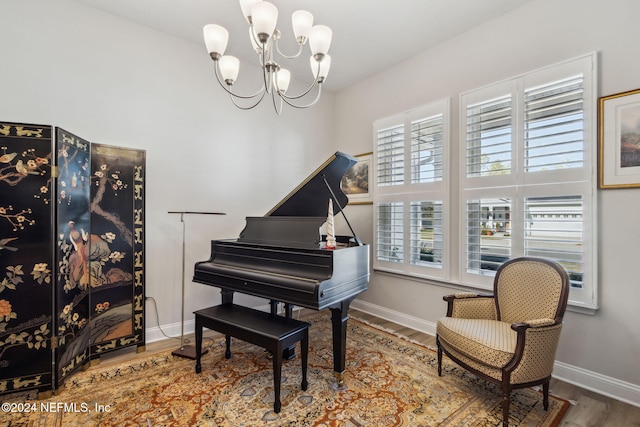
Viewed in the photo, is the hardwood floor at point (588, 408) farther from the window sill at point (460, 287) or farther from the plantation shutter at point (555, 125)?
the plantation shutter at point (555, 125)

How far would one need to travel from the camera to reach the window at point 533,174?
230 cm

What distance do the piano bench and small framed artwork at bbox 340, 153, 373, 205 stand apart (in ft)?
7.51

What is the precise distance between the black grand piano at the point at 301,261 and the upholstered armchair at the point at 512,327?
33.4 inches

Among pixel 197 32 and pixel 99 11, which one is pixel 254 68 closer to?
pixel 197 32

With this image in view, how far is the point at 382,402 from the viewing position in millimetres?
2072

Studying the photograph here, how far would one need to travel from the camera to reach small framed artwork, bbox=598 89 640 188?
6.87 feet

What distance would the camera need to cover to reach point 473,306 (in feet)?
8.23

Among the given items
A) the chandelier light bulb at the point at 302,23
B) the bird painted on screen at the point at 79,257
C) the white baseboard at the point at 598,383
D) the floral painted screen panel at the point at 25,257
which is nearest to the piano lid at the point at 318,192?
the chandelier light bulb at the point at 302,23

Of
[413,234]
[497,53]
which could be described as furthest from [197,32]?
[413,234]

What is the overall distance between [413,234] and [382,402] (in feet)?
6.30

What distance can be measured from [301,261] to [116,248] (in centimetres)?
175

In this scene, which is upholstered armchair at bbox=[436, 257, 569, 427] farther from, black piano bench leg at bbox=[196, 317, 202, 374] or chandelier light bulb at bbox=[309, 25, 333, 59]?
chandelier light bulb at bbox=[309, 25, 333, 59]

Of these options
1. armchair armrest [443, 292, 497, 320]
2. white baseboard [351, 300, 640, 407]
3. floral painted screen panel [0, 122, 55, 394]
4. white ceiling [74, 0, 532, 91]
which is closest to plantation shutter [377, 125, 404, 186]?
white ceiling [74, 0, 532, 91]

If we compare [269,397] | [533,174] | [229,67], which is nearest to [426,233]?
[533,174]
